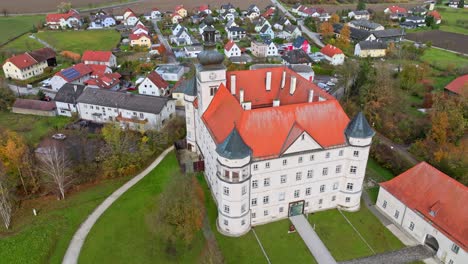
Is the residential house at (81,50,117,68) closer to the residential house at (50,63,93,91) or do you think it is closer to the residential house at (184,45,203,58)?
the residential house at (50,63,93,91)

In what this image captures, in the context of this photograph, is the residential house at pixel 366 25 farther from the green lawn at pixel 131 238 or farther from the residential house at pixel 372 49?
the green lawn at pixel 131 238

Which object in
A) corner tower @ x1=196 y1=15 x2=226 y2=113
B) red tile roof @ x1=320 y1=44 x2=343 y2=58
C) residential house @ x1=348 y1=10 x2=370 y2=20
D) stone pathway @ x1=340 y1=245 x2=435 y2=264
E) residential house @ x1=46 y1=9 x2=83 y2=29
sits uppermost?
corner tower @ x1=196 y1=15 x2=226 y2=113

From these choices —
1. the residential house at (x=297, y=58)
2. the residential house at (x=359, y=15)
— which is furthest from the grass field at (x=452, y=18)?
the residential house at (x=297, y=58)

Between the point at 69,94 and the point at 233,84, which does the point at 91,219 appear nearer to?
the point at 233,84

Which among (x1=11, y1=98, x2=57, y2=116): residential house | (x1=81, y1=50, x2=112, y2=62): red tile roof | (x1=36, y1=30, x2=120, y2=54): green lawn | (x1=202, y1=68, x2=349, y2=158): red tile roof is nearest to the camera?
(x1=202, y1=68, x2=349, y2=158): red tile roof

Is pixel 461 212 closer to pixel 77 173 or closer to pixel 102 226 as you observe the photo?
pixel 102 226

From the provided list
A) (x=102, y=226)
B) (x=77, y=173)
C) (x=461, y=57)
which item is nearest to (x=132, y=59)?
(x=77, y=173)

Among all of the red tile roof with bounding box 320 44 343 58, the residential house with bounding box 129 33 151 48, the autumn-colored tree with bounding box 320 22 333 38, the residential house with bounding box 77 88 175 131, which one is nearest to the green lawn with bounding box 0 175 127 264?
the residential house with bounding box 77 88 175 131
